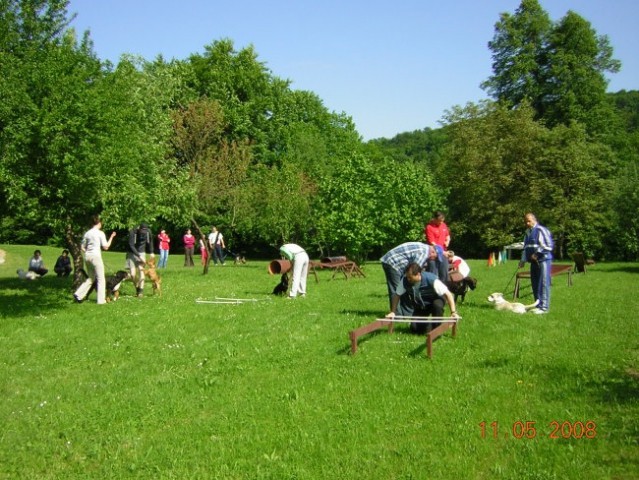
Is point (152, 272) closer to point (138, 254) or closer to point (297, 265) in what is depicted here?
point (138, 254)

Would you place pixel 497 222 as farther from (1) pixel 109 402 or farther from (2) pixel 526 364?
(1) pixel 109 402

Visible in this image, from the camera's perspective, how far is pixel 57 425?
252 inches

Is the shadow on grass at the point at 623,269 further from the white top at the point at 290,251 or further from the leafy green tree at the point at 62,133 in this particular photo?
the leafy green tree at the point at 62,133

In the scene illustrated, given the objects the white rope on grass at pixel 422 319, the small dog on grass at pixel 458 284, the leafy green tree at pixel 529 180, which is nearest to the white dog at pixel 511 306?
the small dog on grass at pixel 458 284

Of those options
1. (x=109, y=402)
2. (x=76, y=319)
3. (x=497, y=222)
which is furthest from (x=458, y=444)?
(x=497, y=222)

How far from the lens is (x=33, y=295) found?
16.6 m

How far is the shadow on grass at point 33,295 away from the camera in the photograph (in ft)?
45.7

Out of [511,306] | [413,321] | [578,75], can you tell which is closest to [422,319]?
[413,321]

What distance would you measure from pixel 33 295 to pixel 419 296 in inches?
446

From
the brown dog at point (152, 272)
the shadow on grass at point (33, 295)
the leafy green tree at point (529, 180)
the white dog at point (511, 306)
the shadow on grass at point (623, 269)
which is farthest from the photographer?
the leafy green tree at point (529, 180)

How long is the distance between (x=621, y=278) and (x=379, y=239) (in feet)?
29.1

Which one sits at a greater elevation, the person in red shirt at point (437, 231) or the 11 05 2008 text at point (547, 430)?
the person in red shirt at point (437, 231)

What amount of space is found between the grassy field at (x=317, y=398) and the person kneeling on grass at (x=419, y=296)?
0.34m

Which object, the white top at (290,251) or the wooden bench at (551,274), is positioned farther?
the white top at (290,251)
